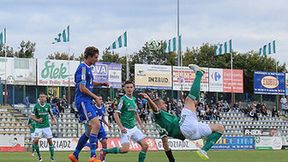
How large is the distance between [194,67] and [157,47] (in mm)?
92697

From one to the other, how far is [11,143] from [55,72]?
14.3 m

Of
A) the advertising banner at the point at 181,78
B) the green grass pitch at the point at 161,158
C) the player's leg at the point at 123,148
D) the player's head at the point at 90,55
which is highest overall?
the player's head at the point at 90,55

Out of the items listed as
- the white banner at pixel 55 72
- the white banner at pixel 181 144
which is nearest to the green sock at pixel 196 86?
the white banner at pixel 181 144

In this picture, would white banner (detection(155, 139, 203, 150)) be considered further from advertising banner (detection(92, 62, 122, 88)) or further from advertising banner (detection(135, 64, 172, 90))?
advertising banner (detection(135, 64, 172, 90))

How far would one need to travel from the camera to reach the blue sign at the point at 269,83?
65812 mm

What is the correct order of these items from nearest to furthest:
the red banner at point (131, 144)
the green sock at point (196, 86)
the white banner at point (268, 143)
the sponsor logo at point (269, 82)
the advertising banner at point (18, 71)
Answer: the green sock at point (196, 86)
the red banner at point (131, 144)
the white banner at point (268, 143)
the advertising banner at point (18, 71)
the sponsor logo at point (269, 82)

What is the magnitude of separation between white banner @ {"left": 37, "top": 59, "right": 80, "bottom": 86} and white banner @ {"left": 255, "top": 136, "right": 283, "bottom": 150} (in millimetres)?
16841

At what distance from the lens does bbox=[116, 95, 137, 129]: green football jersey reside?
Answer: 17734mm

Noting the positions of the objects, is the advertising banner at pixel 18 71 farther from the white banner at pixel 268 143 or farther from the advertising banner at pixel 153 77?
the white banner at pixel 268 143

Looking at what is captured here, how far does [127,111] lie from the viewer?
17.8 metres

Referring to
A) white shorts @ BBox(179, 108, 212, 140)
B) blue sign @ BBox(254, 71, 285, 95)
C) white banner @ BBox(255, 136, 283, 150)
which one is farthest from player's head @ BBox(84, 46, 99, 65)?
blue sign @ BBox(254, 71, 285, 95)

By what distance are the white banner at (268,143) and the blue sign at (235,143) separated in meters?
0.81

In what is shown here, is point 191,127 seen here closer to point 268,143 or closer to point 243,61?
point 268,143

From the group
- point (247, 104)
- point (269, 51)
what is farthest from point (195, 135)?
point (269, 51)
